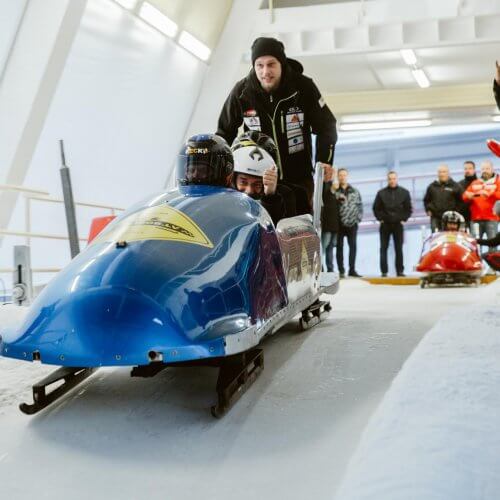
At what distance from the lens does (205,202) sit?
7.95 feet

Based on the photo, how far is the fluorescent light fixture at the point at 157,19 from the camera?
8227mm

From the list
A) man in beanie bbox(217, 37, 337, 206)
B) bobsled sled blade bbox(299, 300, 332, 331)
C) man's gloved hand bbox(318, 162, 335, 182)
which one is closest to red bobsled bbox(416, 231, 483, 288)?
man's gloved hand bbox(318, 162, 335, 182)

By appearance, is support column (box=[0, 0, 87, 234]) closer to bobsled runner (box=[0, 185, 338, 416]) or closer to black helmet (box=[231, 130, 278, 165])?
black helmet (box=[231, 130, 278, 165])

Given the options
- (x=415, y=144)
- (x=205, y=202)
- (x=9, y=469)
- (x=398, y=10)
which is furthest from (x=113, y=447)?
(x=415, y=144)

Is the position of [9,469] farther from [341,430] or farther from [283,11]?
[283,11]

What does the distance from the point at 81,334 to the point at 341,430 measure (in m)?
0.72

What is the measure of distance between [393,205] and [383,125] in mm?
5965

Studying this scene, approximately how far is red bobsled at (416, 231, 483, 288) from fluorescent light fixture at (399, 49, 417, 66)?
4.46 metres

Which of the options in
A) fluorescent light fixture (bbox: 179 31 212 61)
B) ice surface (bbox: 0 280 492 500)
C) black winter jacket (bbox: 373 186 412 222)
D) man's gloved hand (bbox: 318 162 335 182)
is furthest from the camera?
fluorescent light fixture (bbox: 179 31 212 61)

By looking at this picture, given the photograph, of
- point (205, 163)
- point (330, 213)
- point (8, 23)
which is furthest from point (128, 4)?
point (205, 163)

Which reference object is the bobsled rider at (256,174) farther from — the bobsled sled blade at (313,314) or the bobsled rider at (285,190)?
the bobsled sled blade at (313,314)

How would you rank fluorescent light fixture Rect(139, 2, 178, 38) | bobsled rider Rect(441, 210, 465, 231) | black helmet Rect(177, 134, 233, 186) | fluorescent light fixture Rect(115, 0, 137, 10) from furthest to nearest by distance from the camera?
fluorescent light fixture Rect(139, 2, 178, 38), fluorescent light fixture Rect(115, 0, 137, 10), bobsled rider Rect(441, 210, 465, 231), black helmet Rect(177, 134, 233, 186)

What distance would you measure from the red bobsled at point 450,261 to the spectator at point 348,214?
1796mm

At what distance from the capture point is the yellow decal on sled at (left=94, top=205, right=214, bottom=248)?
2158mm
